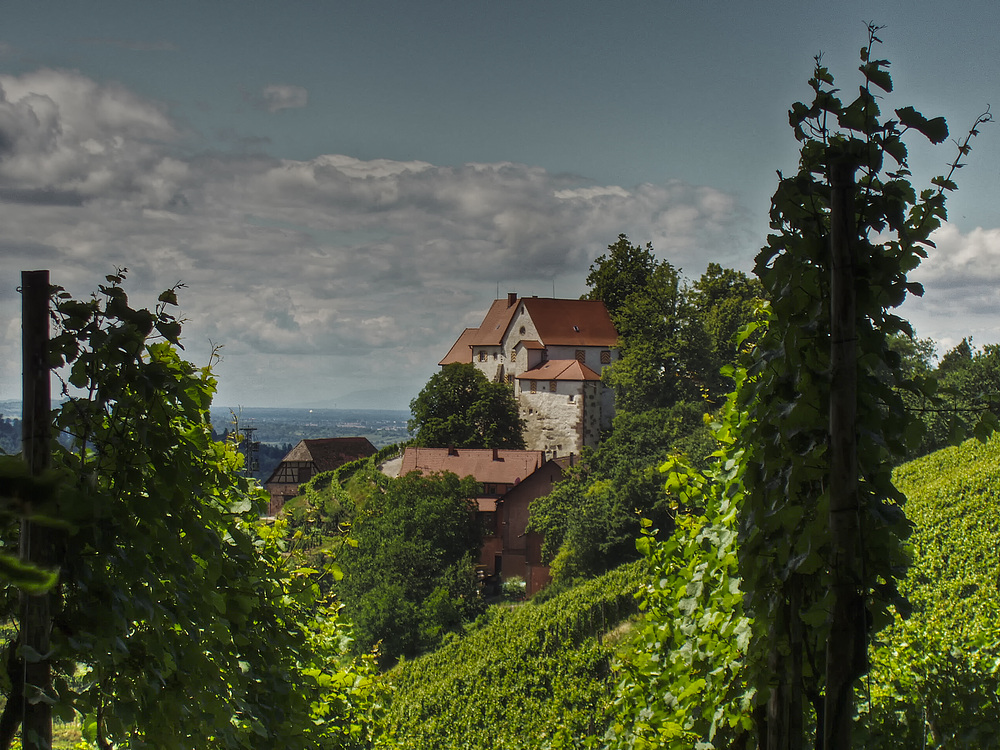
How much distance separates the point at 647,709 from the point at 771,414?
2.63 meters

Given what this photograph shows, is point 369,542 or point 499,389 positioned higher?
point 499,389

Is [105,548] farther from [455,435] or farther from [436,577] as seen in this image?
[455,435]

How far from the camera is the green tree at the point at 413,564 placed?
1209 inches

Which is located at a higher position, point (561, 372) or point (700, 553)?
point (561, 372)

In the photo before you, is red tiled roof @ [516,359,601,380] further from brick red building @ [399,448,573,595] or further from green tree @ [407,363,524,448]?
brick red building @ [399,448,573,595]

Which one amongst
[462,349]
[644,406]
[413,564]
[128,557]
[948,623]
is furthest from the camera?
[462,349]

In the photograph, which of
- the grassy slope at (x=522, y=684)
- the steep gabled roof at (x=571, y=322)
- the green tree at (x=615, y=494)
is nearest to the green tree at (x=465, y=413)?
the steep gabled roof at (x=571, y=322)

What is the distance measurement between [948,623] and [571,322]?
39.7 meters

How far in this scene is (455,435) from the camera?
44.4 m

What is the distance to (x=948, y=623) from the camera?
820 centimetres

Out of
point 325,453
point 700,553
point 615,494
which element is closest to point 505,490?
point 615,494

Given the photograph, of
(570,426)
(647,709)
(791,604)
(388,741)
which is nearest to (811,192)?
(791,604)

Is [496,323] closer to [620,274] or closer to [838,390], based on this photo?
[620,274]

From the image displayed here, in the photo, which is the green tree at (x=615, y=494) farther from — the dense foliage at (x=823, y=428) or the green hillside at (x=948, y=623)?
the dense foliage at (x=823, y=428)
